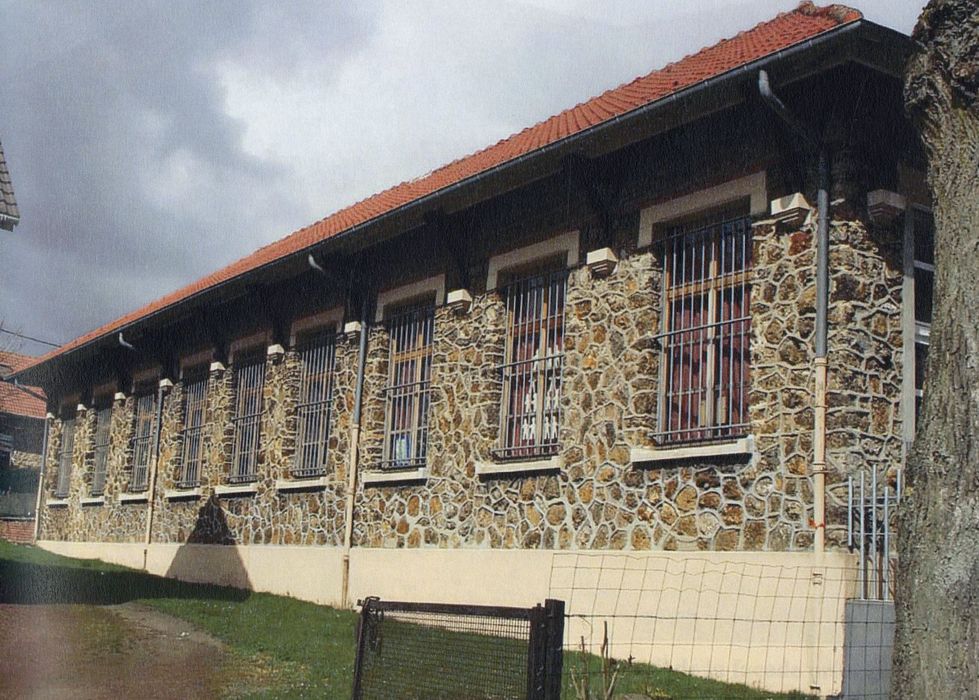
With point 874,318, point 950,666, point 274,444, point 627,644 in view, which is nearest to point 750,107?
point 874,318

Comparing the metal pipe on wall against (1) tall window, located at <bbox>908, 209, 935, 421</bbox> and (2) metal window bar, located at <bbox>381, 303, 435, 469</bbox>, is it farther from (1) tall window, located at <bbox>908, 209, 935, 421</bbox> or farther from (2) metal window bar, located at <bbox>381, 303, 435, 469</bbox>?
(1) tall window, located at <bbox>908, 209, 935, 421</bbox>

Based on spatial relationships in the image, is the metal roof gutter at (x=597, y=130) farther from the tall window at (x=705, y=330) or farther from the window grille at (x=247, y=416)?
the window grille at (x=247, y=416)

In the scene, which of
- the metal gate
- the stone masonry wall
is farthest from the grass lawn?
the stone masonry wall

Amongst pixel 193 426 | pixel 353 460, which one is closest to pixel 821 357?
pixel 353 460

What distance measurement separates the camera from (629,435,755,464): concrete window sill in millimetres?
10812

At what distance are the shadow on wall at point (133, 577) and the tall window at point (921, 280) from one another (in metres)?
9.53

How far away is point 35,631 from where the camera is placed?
12.6 metres

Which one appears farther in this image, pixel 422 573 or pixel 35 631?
pixel 422 573

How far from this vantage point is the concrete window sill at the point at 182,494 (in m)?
20.5

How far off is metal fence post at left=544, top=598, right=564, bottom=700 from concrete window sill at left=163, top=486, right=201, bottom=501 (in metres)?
15.2

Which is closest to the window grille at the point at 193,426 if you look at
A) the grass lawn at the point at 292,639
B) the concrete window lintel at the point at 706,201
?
the grass lawn at the point at 292,639

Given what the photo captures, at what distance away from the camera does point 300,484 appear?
1736 cm

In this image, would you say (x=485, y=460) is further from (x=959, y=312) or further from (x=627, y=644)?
(x=959, y=312)

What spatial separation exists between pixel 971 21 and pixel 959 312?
1258 mm
